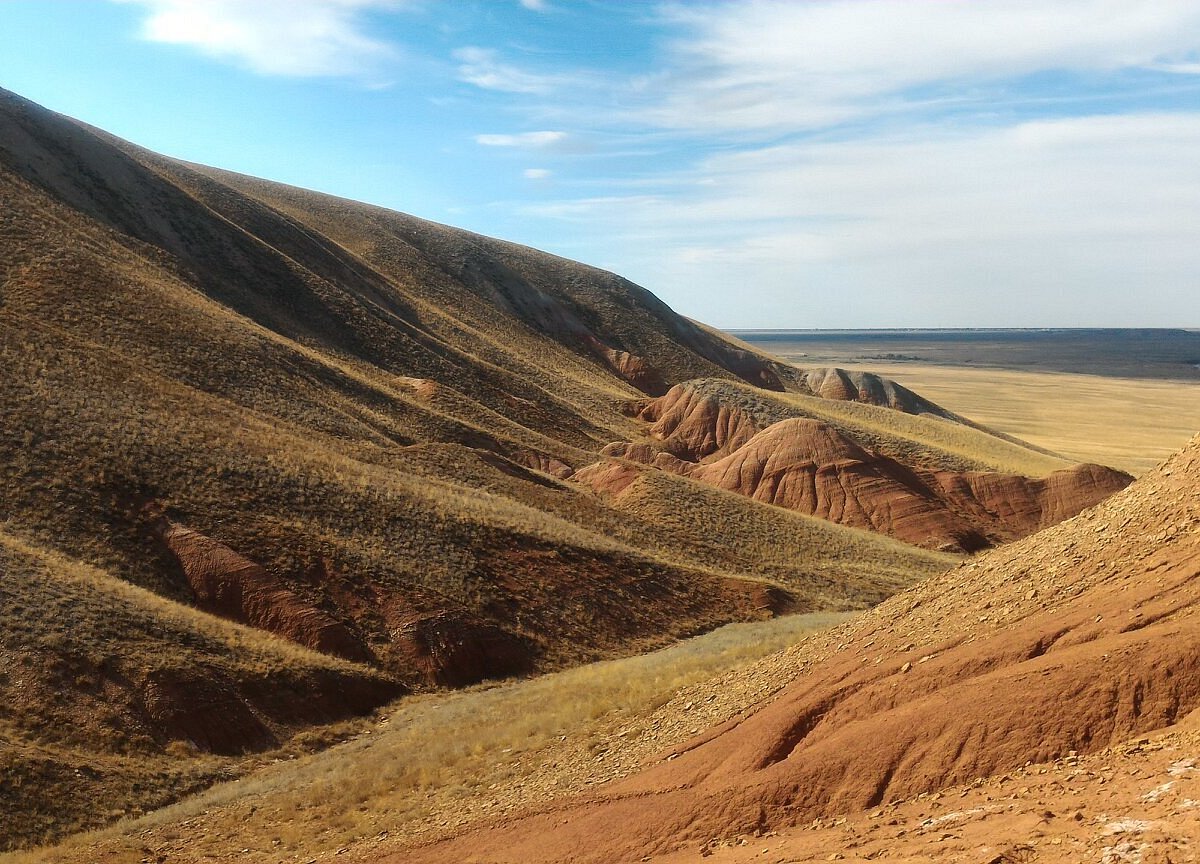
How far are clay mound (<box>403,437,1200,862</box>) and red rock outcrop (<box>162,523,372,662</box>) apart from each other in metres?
14.5

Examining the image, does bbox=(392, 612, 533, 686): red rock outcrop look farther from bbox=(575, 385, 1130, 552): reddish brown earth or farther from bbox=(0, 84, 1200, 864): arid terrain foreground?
bbox=(575, 385, 1130, 552): reddish brown earth

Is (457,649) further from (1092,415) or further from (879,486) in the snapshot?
(1092,415)

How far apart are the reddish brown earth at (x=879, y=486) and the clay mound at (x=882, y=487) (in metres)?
0.06

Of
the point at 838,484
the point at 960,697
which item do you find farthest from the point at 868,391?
the point at 960,697

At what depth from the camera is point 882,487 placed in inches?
2131

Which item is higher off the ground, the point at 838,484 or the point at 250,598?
the point at 838,484

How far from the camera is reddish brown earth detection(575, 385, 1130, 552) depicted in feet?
171

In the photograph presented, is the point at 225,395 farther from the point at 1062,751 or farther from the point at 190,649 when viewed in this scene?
the point at 1062,751

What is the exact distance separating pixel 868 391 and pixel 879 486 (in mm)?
46835

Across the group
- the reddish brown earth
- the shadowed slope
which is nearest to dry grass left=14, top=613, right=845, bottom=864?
the shadowed slope

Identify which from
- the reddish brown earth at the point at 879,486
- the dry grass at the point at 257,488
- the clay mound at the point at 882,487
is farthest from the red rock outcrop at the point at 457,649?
the clay mound at the point at 882,487

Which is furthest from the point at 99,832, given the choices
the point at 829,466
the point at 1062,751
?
the point at 829,466

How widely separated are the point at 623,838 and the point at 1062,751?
536 centimetres

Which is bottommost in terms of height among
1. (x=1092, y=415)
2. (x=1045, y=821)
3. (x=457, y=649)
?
(x=457, y=649)
